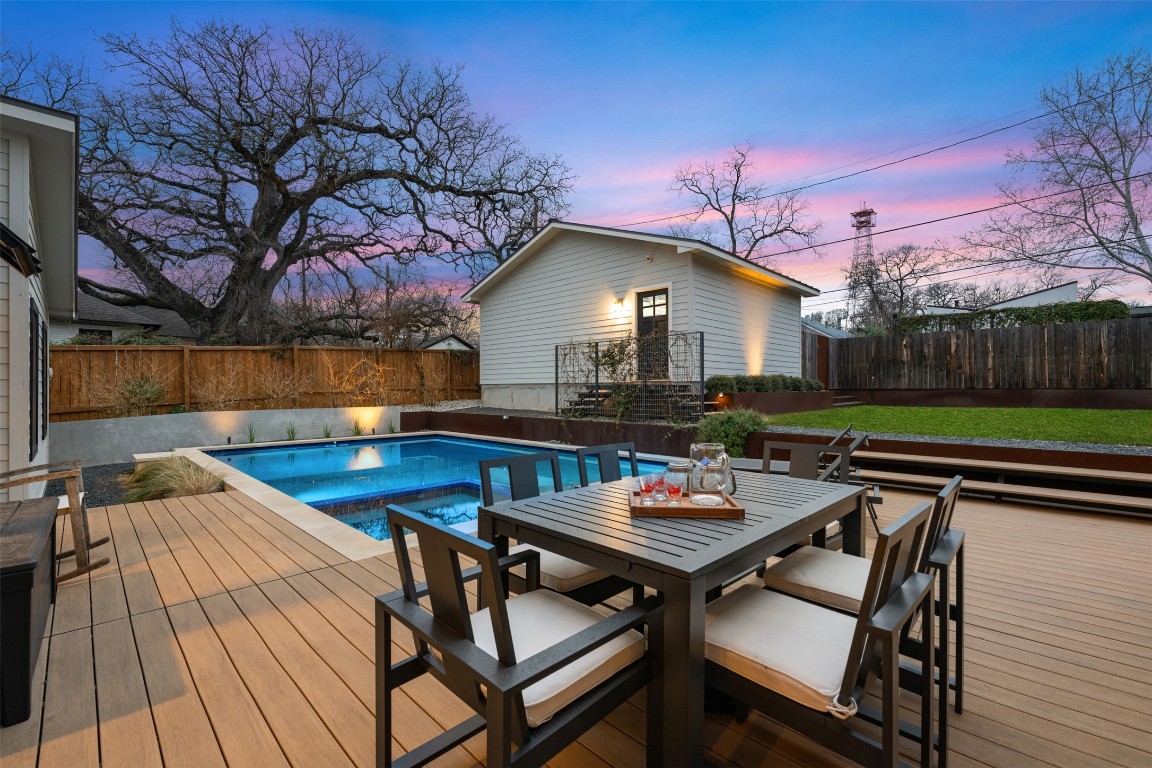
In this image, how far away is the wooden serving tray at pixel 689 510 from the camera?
1.88 meters

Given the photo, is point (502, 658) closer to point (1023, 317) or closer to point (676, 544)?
point (676, 544)

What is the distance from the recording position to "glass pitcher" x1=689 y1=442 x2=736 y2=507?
6.91 feet

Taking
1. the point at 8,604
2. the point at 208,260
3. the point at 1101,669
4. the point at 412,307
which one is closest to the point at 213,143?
the point at 208,260

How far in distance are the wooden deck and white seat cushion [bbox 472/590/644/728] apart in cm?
46

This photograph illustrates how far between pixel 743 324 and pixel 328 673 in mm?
10511

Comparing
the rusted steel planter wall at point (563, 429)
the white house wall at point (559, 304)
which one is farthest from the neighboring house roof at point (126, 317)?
the white house wall at point (559, 304)

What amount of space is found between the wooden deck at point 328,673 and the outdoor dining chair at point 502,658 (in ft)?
1.28

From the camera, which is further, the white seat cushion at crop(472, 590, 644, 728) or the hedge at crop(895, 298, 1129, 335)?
the hedge at crop(895, 298, 1129, 335)

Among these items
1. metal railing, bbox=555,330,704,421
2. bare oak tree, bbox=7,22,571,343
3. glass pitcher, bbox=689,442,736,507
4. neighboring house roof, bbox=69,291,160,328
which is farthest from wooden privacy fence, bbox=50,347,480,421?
glass pitcher, bbox=689,442,736,507

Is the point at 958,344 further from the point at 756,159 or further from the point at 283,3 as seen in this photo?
the point at 283,3

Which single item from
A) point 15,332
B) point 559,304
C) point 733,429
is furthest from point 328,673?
point 559,304

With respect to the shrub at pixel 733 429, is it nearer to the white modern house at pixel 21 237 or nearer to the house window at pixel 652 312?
the house window at pixel 652 312

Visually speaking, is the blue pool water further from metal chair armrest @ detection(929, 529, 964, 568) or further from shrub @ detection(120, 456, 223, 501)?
metal chair armrest @ detection(929, 529, 964, 568)

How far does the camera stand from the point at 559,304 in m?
12.1
